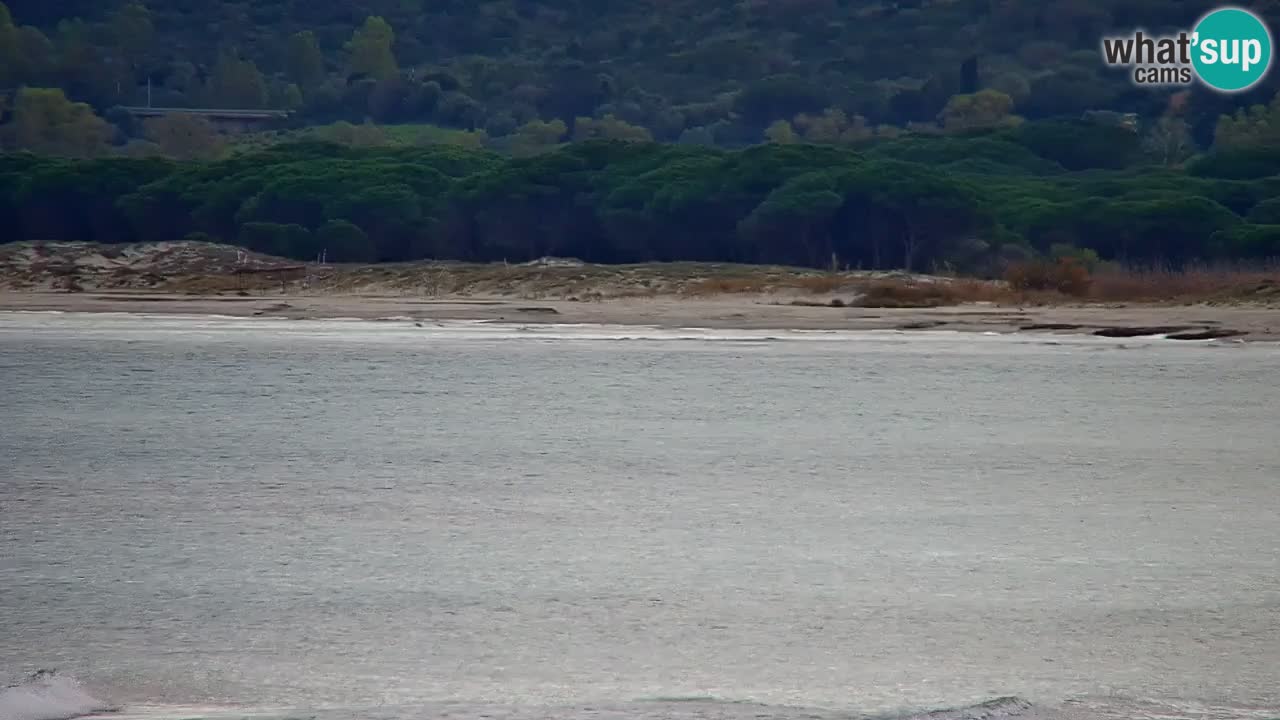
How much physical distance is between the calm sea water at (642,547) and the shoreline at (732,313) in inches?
288

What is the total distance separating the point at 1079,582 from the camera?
35.6ft

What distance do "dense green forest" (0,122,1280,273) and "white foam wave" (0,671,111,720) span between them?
1537 inches

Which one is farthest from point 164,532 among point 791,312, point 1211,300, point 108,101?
point 108,101

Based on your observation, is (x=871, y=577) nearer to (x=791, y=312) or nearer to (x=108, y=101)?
(x=791, y=312)

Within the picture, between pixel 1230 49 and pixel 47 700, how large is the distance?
64.3 m

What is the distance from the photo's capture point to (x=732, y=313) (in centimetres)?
3569

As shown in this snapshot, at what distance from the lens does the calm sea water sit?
8.46 m

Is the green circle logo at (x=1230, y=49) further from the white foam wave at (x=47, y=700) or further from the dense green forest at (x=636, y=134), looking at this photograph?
the white foam wave at (x=47, y=700)

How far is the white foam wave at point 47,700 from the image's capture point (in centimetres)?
763

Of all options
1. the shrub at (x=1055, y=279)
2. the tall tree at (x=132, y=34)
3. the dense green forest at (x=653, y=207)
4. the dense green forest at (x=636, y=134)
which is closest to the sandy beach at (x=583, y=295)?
the shrub at (x=1055, y=279)

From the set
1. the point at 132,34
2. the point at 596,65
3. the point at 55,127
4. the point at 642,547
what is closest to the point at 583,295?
the point at 642,547

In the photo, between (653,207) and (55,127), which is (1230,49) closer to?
(653,207)

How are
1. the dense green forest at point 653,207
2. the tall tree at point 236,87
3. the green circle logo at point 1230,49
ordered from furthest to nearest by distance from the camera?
the tall tree at point 236,87
the green circle logo at point 1230,49
the dense green forest at point 653,207

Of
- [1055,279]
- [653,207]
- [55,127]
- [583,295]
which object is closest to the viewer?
[1055,279]
